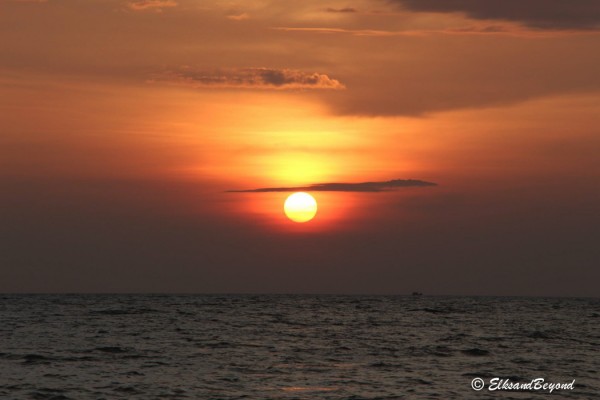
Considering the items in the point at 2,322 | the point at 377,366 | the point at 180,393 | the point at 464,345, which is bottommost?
the point at 180,393

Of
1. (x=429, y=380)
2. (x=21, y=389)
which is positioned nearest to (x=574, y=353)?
(x=429, y=380)

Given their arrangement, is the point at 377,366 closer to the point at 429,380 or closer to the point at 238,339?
the point at 429,380

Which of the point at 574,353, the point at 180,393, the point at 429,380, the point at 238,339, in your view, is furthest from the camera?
the point at 238,339

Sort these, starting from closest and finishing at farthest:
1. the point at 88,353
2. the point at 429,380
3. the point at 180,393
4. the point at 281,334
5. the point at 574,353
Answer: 1. the point at 180,393
2. the point at 429,380
3. the point at 88,353
4. the point at 574,353
5. the point at 281,334

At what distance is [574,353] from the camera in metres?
56.9

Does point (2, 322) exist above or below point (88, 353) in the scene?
above

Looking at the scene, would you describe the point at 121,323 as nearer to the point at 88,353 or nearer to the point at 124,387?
the point at 88,353

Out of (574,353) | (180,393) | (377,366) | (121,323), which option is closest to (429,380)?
(377,366)

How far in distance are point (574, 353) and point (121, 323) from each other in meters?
47.0

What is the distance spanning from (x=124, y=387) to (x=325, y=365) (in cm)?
1289

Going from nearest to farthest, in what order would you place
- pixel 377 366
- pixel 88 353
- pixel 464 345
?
pixel 377 366 → pixel 88 353 → pixel 464 345

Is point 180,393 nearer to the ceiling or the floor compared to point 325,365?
nearer to the floor

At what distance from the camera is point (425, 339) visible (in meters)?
66.9

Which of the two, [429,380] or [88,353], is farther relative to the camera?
[88,353]
